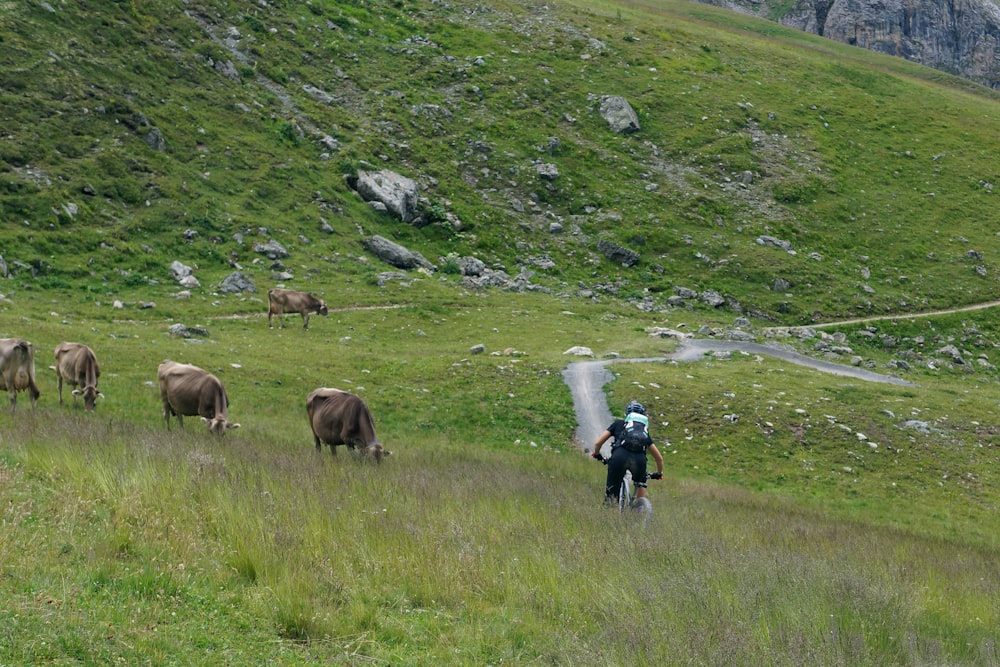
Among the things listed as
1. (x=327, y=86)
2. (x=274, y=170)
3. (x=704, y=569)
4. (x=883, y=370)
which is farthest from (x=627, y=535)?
(x=327, y=86)

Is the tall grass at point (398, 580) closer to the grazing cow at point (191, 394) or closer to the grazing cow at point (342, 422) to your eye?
the grazing cow at point (342, 422)

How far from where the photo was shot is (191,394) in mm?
19875

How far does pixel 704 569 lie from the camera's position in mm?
9555

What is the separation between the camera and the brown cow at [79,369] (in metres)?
21.0

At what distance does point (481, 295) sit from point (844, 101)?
Result: 54.1m

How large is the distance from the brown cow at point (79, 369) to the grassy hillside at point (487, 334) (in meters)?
0.75

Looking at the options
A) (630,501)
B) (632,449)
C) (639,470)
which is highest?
(632,449)

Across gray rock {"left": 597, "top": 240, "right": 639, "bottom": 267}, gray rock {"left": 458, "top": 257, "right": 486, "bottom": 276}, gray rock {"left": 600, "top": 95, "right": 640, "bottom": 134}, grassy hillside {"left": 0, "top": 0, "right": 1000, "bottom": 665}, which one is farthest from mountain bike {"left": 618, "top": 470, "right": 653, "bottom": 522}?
gray rock {"left": 600, "top": 95, "right": 640, "bottom": 134}

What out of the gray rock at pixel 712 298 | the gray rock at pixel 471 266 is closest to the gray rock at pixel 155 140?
the gray rock at pixel 471 266

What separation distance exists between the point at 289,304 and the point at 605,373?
48.9 ft

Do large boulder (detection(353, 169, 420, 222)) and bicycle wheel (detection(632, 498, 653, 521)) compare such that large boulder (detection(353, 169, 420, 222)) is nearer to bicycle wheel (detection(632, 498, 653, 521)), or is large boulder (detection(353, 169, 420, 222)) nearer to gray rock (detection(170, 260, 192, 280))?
gray rock (detection(170, 260, 192, 280))

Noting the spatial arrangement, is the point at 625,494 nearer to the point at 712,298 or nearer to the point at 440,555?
the point at 440,555

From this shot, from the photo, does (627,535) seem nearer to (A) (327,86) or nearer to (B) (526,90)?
(A) (327,86)

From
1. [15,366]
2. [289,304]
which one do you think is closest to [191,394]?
[15,366]
